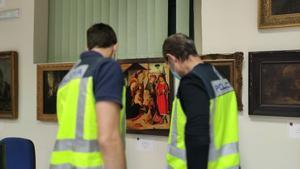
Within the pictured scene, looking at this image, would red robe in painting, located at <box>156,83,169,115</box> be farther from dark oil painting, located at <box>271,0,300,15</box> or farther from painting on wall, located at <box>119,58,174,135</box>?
dark oil painting, located at <box>271,0,300,15</box>

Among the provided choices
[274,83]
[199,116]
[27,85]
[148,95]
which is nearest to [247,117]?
[274,83]

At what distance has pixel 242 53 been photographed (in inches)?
84.7

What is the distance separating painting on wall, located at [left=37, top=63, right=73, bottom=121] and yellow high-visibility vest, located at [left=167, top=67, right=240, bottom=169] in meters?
1.46

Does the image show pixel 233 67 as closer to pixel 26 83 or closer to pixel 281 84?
pixel 281 84

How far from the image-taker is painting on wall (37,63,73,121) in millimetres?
2883

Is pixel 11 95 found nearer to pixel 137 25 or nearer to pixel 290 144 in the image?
pixel 137 25

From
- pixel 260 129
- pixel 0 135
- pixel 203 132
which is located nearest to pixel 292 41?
pixel 260 129

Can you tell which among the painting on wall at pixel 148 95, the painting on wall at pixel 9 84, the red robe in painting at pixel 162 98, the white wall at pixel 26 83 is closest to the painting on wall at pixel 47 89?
the white wall at pixel 26 83

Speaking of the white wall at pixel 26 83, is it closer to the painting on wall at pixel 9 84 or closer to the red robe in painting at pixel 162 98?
the painting on wall at pixel 9 84

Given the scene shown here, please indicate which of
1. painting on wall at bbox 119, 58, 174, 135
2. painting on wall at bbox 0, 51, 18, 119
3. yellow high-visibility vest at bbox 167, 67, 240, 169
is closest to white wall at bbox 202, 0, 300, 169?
painting on wall at bbox 119, 58, 174, 135

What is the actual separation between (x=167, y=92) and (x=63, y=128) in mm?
1017

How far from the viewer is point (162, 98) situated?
2465 millimetres

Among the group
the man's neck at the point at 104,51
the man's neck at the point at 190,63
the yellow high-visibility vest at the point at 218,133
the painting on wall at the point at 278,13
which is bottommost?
the yellow high-visibility vest at the point at 218,133

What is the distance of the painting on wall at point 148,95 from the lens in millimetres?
2451
